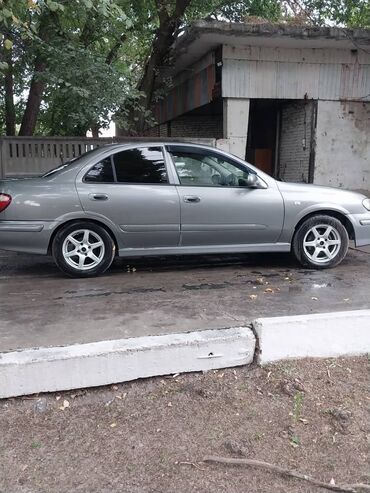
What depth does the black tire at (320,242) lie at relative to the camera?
6438 millimetres

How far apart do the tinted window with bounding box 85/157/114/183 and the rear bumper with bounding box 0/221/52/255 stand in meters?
0.76

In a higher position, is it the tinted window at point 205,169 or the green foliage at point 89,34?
the green foliage at point 89,34

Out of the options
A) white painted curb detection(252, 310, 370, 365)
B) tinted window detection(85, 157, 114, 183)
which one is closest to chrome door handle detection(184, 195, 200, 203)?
tinted window detection(85, 157, 114, 183)

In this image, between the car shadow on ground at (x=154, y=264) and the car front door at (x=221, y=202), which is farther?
the car shadow on ground at (x=154, y=264)

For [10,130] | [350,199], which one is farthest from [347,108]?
[10,130]

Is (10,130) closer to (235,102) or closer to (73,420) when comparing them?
(235,102)

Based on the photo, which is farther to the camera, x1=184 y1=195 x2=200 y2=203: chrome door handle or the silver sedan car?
x1=184 y1=195 x2=200 y2=203: chrome door handle

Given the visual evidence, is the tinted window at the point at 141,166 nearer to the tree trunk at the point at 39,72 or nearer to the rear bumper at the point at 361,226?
the rear bumper at the point at 361,226

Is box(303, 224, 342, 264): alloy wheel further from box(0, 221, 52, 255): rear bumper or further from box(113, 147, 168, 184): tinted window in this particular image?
box(0, 221, 52, 255): rear bumper

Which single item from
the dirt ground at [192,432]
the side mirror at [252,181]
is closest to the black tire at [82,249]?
the side mirror at [252,181]

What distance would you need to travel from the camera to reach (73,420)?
316 cm

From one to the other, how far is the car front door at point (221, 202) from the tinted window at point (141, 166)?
0.19m

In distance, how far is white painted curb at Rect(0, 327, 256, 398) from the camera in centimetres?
329

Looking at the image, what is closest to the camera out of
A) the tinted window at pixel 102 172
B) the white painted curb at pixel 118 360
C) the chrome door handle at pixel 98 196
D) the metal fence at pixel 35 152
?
the white painted curb at pixel 118 360
